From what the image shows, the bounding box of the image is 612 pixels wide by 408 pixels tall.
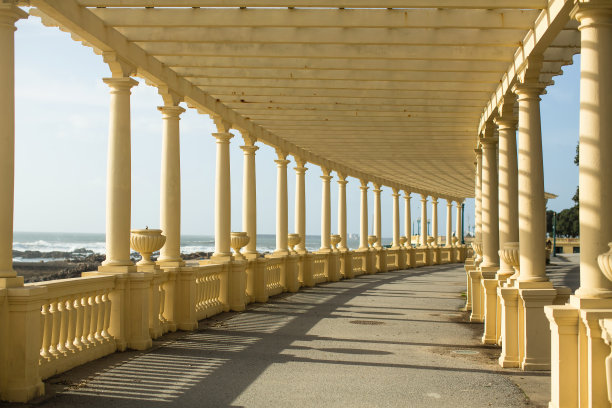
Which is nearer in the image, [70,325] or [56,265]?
[70,325]

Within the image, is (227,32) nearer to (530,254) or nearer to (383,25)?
(383,25)

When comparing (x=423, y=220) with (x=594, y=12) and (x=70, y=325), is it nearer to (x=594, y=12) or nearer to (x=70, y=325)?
(x=70, y=325)

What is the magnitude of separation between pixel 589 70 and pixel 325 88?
373 inches

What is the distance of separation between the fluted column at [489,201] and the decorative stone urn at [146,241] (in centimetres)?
929

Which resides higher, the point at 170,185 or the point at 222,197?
the point at 170,185

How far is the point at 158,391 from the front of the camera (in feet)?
34.5

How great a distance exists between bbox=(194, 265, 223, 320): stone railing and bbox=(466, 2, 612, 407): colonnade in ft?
23.7

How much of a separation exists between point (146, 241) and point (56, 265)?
65.4m

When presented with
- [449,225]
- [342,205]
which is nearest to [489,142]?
[342,205]

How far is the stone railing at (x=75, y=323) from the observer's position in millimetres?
11336

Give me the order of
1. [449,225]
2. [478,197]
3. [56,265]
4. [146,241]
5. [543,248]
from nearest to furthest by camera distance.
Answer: [543,248] → [146,241] → [478,197] → [449,225] → [56,265]

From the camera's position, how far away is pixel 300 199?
3116 centimetres

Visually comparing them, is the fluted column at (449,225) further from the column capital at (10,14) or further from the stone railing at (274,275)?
the column capital at (10,14)

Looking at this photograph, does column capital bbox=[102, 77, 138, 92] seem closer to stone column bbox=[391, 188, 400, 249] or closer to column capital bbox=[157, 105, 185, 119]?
column capital bbox=[157, 105, 185, 119]
